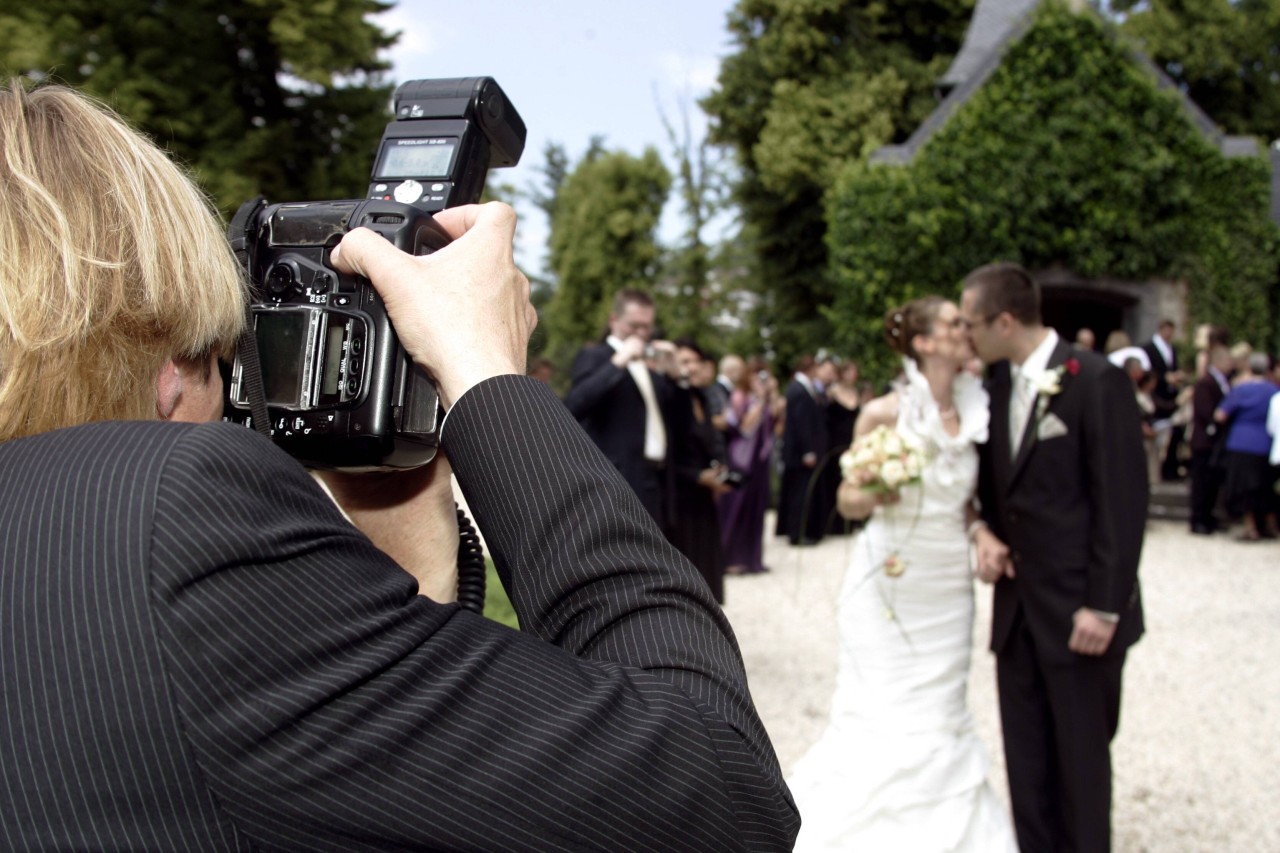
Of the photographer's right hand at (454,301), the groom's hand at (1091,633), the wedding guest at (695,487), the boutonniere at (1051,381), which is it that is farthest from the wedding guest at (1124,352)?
the photographer's right hand at (454,301)

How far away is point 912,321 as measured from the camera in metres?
4.93

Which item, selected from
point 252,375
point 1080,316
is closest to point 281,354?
point 252,375

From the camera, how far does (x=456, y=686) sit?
93 cm

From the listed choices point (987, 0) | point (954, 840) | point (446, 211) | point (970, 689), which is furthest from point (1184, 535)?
point (987, 0)

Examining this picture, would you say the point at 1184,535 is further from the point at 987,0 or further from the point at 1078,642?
the point at 987,0

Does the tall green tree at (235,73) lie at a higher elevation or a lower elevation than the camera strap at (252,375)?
higher

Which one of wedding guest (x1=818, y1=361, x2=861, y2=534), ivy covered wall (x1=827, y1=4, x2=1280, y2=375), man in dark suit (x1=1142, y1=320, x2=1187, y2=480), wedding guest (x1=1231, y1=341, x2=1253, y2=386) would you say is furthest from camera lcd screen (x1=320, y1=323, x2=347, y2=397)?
ivy covered wall (x1=827, y1=4, x2=1280, y2=375)

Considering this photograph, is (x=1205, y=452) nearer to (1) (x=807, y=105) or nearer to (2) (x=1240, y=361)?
(2) (x=1240, y=361)

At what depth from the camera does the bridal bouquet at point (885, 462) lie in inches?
180

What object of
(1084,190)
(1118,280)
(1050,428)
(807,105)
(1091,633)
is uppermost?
(807,105)

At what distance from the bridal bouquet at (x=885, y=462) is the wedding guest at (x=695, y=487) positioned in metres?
2.74

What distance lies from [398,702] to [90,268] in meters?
0.51

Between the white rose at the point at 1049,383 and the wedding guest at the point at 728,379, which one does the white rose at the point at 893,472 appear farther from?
the wedding guest at the point at 728,379

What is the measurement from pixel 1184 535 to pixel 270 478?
14392mm
